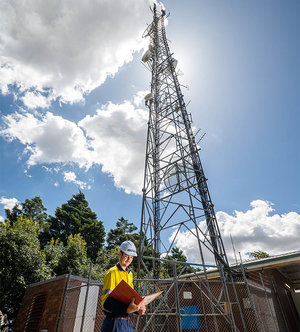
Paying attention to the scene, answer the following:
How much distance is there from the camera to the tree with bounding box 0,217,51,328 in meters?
10.6

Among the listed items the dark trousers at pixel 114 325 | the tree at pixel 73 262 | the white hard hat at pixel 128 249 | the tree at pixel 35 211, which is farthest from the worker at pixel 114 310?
the tree at pixel 35 211

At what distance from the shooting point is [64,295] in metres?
6.09

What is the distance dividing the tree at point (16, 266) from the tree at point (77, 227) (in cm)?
1244

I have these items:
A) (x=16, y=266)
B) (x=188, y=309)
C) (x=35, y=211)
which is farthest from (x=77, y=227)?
(x=188, y=309)

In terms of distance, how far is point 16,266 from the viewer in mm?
10773

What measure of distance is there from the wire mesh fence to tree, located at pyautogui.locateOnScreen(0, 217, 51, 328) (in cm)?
625

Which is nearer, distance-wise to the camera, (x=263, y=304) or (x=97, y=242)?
(x=263, y=304)

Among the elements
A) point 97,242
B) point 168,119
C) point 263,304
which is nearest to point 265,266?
point 263,304

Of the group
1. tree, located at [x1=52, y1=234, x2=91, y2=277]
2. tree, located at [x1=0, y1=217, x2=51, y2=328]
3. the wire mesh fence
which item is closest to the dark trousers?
the wire mesh fence

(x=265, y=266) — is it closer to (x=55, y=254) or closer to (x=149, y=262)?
(x=55, y=254)

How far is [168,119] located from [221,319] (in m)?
10.1

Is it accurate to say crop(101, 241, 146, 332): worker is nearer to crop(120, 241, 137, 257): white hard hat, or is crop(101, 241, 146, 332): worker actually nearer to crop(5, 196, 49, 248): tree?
crop(120, 241, 137, 257): white hard hat

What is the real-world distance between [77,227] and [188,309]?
19.4m

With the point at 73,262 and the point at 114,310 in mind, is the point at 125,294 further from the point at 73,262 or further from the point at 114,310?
the point at 73,262
